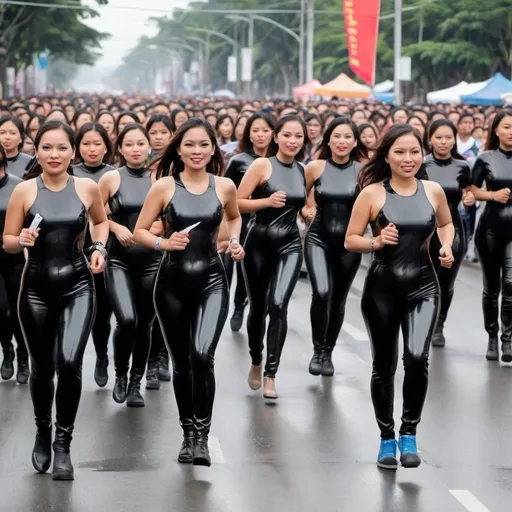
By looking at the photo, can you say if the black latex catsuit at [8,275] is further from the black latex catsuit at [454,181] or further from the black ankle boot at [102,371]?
the black latex catsuit at [454,181]

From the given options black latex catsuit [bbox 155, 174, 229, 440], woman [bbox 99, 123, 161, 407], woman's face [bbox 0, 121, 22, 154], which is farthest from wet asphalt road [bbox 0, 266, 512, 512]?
woman's face [bbox 0, 121, 22, 154]

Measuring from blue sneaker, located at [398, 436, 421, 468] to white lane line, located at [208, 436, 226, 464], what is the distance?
1.05 m

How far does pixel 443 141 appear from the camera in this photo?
11.7m

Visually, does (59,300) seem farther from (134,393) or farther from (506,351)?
(506,351)

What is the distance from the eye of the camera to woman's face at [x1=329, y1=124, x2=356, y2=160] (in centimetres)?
1108

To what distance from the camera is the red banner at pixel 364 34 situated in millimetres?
39656

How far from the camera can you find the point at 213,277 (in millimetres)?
8211

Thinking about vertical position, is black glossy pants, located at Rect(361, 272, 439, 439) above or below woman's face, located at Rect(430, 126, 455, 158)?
below

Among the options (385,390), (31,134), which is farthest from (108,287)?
(31,134)

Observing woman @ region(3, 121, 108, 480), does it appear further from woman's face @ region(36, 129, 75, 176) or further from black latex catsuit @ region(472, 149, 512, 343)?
black latex catsuit @ region(472, 149, 512, 343)

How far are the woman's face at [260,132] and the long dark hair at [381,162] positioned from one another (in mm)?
3641

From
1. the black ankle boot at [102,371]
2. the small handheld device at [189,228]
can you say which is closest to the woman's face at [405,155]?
the small handheld device at [189,228]

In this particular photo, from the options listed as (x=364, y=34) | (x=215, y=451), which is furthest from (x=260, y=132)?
(x=364, y=34)

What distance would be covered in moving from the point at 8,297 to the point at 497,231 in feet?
12.9
